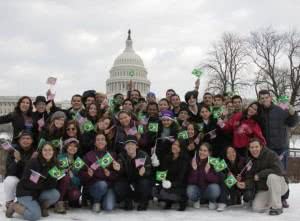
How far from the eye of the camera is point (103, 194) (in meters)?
6.05

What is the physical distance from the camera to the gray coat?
691cm

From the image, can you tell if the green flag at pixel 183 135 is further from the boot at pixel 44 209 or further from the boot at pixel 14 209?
the boot at pixel 14 209

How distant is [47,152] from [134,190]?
4.83 ft

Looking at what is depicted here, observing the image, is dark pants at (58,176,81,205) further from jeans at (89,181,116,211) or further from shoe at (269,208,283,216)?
shoe at (269,208,283,216)

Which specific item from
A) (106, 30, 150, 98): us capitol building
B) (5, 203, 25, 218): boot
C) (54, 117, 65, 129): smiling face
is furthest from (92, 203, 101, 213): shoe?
(106, 30, 150, 98): us capitol building

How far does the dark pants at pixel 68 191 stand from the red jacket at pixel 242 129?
2758 mm

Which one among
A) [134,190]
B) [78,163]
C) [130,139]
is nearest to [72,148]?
[78,163]

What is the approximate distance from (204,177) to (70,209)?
211 centimetres

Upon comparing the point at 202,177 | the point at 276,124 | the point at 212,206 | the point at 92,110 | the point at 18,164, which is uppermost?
the point at 92,110

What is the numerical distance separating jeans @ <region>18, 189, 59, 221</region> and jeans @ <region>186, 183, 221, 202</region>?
2.01 m

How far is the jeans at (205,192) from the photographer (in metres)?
6.25

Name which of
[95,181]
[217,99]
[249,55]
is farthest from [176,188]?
[249,55]

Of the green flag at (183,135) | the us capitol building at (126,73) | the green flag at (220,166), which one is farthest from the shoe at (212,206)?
the us capitol building at (126,73)

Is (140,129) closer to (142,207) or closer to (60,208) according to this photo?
(142,207)
